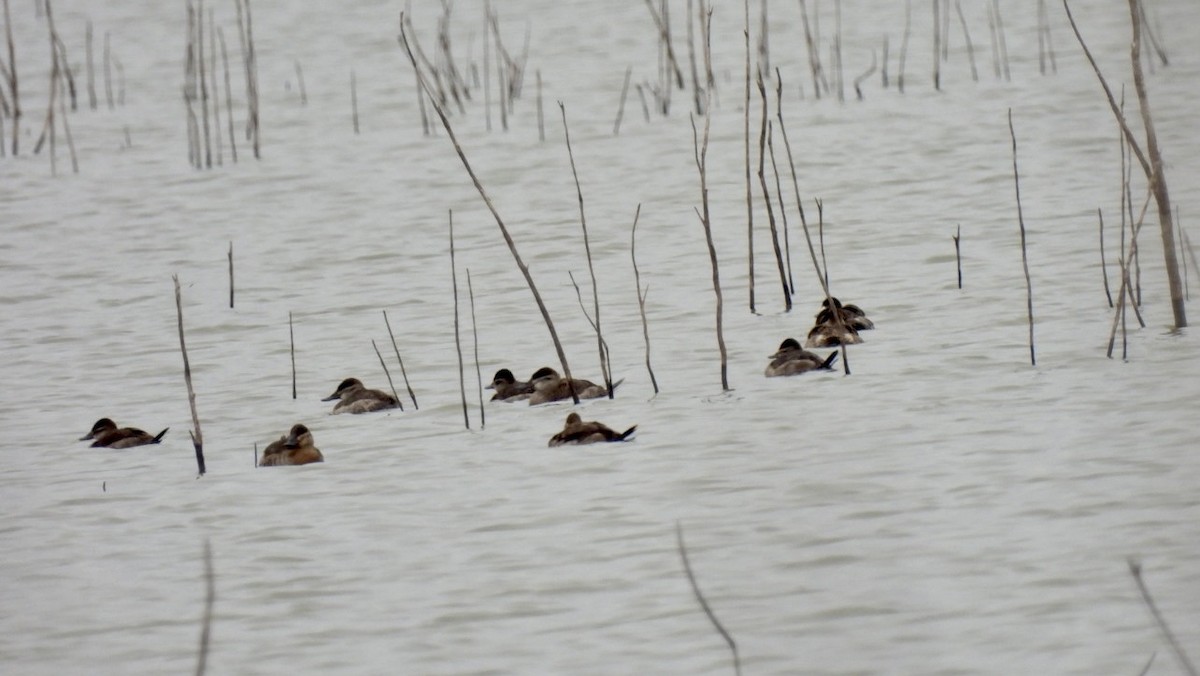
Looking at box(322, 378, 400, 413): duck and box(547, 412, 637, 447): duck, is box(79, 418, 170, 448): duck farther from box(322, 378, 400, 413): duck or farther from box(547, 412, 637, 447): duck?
box(547, 412, 637, 447): duck

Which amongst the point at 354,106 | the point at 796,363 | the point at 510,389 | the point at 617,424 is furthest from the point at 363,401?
the point at 354,106

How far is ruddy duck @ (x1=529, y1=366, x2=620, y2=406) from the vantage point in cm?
695

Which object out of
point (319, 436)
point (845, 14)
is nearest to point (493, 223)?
point (319, 436)

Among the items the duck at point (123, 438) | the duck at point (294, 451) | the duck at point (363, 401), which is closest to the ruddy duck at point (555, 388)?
the duck at point (363, 401)

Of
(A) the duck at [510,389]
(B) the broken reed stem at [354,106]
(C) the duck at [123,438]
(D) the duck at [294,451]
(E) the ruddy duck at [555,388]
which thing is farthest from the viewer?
(B) the broken reed stem at [354,106]

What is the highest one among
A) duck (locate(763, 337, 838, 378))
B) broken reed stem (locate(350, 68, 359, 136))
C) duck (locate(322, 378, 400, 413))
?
broken reed stem (locate(350, 68, 359, 136))

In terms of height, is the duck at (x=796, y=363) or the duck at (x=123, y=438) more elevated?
the duck at (x=796, y=363)

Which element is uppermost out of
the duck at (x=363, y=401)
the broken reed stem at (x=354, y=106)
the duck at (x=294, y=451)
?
the broken reed stem at (x=354, y=106)

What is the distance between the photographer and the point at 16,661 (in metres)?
4.58

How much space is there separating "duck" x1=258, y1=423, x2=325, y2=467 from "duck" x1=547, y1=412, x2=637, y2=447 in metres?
0.89

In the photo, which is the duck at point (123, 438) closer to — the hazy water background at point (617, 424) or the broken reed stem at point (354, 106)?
the hazy water background at point (617, 424)

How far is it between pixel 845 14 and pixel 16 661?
52.5 ft

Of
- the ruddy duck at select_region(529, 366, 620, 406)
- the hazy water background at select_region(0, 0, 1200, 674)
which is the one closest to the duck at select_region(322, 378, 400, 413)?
the hazy water background at select_region(0, 0, 1200, 674)

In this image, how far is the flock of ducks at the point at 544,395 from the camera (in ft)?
20.7
